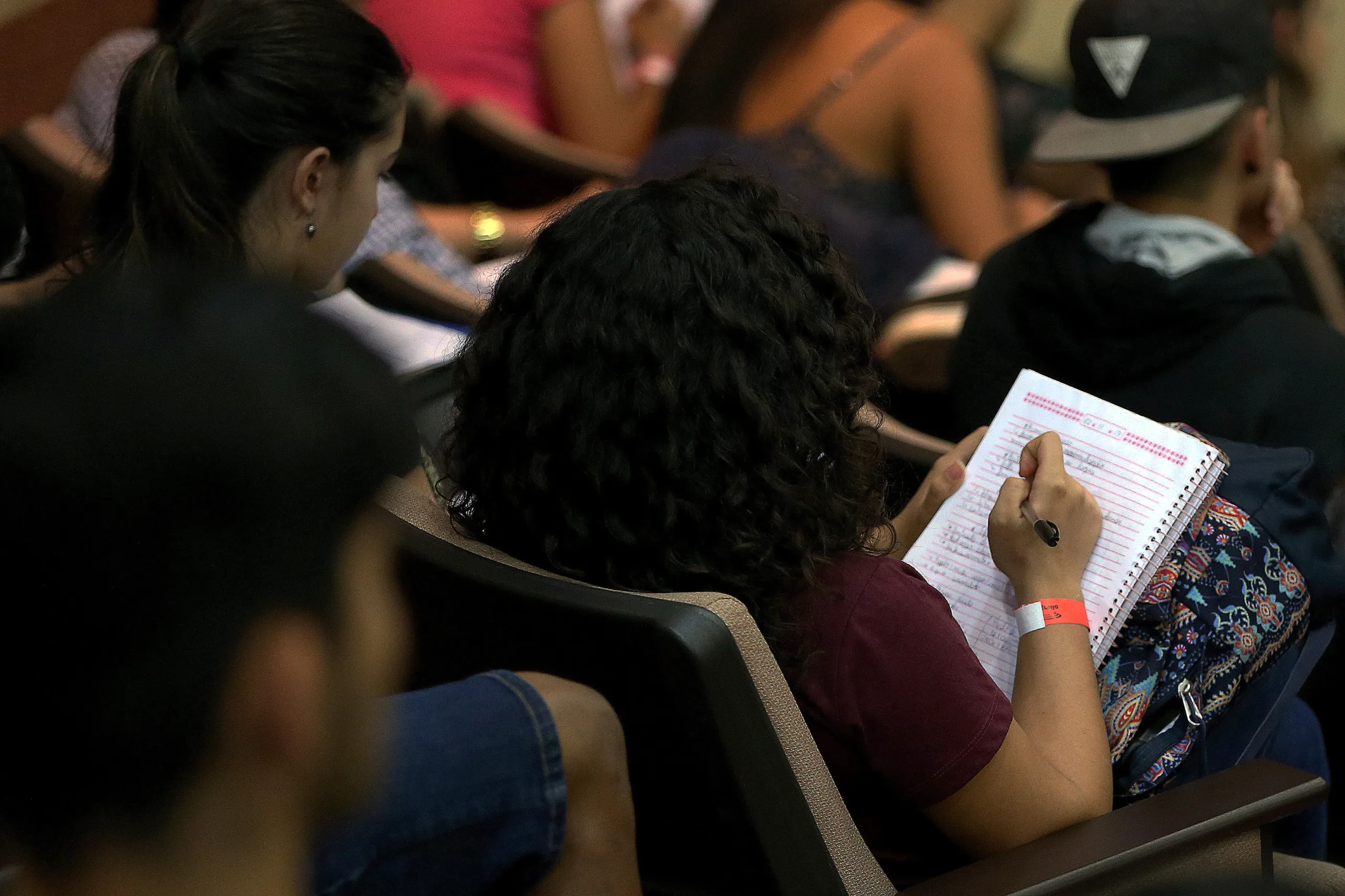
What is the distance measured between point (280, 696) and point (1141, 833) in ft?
2.75

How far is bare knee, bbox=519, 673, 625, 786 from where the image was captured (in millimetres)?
936

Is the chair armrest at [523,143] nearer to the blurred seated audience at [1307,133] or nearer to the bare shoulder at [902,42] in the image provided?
the bare shoulder at [902,42]

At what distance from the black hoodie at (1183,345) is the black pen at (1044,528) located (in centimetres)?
58

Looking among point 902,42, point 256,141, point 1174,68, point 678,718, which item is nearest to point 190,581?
point 678,718

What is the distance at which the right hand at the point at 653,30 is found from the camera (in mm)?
4285

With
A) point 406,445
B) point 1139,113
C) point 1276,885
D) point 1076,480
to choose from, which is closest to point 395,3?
point 1139,113

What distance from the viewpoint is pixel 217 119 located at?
179 cm

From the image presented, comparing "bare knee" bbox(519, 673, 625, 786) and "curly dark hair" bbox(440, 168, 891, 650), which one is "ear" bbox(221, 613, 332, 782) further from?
"curly dark hair" bbox(440, 168, 891, 650)

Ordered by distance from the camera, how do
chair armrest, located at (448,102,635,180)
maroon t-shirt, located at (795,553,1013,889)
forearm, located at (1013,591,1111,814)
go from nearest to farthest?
maroon t-shirt, located at (795,553,1013,889) < forearm, located at (1013,591,1111,814) < chair armrest, located at (448,102,635,180)

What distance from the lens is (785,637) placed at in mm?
1163

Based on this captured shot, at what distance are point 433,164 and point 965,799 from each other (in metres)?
2.55

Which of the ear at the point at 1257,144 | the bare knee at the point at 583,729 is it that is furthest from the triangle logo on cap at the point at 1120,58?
the bare knee at the point at 583,729

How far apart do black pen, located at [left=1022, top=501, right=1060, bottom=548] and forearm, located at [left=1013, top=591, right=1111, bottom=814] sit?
0.05m

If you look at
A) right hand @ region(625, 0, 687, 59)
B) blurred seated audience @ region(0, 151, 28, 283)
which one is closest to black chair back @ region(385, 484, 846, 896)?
blurred seated audience @ region(0, 151, 28, 283)
